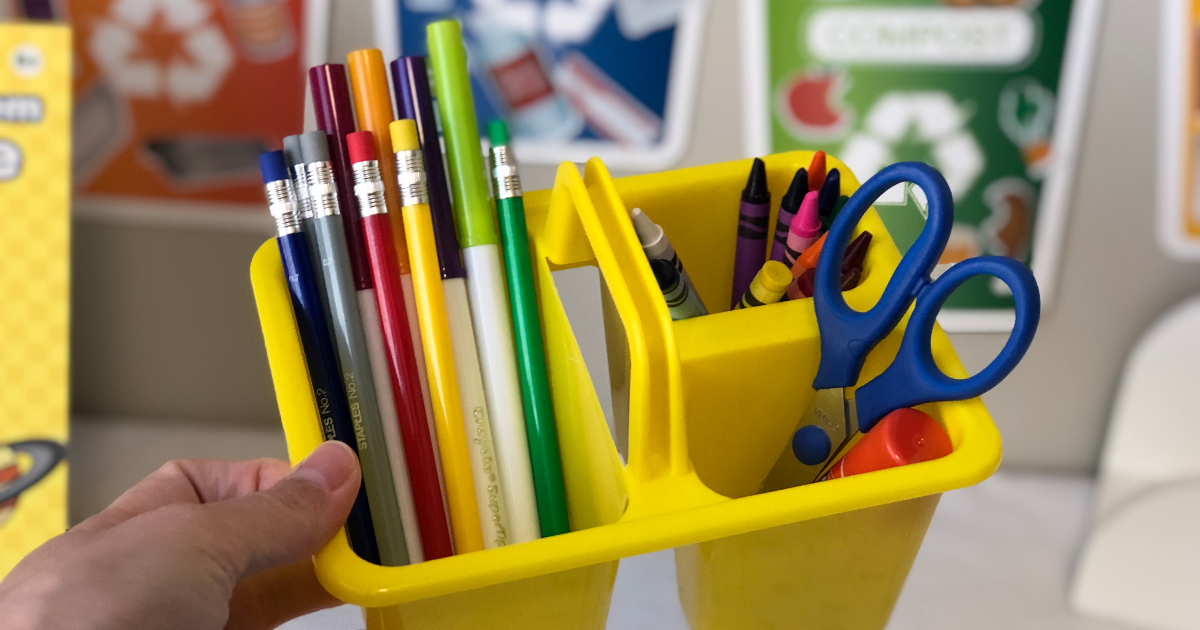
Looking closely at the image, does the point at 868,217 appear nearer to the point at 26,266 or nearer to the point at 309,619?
the point at 309,619

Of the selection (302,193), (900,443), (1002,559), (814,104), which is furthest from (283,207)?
(1002,559)

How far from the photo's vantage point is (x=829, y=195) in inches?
11.8

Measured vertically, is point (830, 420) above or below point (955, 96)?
below

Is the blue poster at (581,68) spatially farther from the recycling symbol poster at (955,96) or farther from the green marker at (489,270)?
the green marker at (489,270)

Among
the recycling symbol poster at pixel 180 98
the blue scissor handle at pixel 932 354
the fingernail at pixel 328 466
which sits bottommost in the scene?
the fingernail at pixel 328 466

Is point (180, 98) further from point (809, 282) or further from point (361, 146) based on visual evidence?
point (809, 282)

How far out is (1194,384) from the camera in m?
0.52

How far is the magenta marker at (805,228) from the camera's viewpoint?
0.95 feet

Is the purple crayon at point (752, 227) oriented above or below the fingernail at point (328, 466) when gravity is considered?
above

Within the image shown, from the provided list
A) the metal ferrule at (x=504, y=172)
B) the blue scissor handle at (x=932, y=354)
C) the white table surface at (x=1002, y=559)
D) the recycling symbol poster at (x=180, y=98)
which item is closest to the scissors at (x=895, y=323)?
the blue scissor handle at (x=932, y=354)

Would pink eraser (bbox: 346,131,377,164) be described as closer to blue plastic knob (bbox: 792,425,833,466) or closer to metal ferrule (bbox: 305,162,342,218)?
metal ferrule (bbox: 305,162,342,218)

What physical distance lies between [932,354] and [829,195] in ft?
0.24

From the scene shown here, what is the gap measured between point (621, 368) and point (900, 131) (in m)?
0.31

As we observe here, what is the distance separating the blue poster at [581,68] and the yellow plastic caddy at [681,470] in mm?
182
